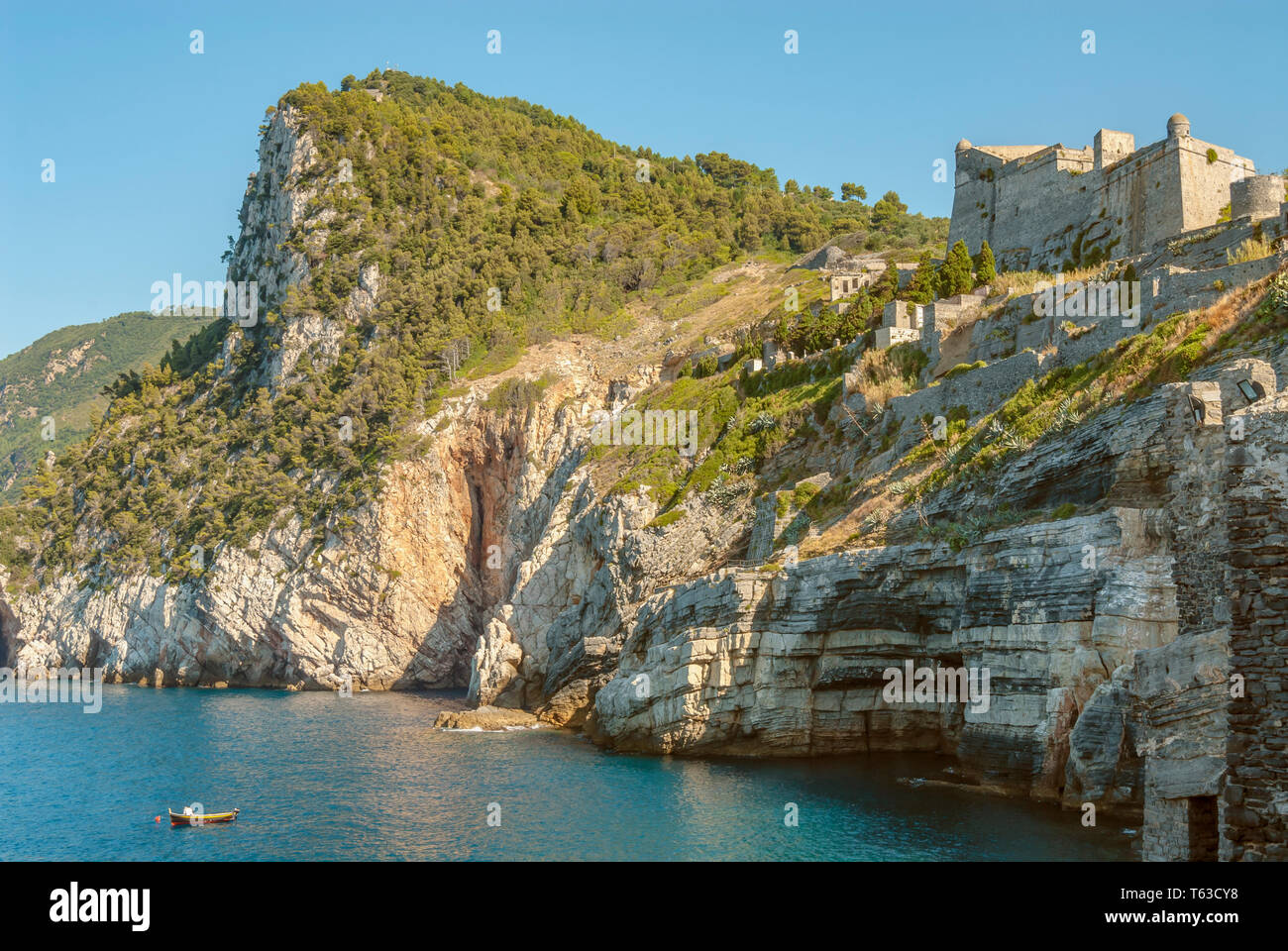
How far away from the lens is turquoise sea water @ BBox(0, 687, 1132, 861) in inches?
1055

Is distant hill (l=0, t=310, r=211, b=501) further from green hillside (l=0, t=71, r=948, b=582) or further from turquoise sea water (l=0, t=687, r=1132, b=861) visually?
turquoise sea water (l=0, t=687, r=1132, b=861)

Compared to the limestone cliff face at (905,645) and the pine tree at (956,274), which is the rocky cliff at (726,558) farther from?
the pine tree at (956,274)

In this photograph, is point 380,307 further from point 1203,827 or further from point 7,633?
point 1203,827

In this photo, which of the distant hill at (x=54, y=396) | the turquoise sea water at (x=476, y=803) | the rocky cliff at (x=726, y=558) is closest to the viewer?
the rocky cliff at (x=726, y=558)

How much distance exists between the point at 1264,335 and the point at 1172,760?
16.8 m

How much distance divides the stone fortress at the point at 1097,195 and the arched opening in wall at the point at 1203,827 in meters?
29.8

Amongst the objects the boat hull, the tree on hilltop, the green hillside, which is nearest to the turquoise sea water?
the boat hull

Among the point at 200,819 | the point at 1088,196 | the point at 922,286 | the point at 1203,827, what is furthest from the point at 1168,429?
the point at 200,819

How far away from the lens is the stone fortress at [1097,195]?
4188cm

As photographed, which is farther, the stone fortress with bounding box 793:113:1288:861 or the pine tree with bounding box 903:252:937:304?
the pine tree with bounding box 903:252:937:304

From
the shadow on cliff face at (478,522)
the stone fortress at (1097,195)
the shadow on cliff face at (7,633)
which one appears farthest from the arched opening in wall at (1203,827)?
the shadow on cliff face at (7,633)

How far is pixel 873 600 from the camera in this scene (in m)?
35.8

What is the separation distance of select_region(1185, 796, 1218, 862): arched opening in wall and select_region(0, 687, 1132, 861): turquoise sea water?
898 cm
